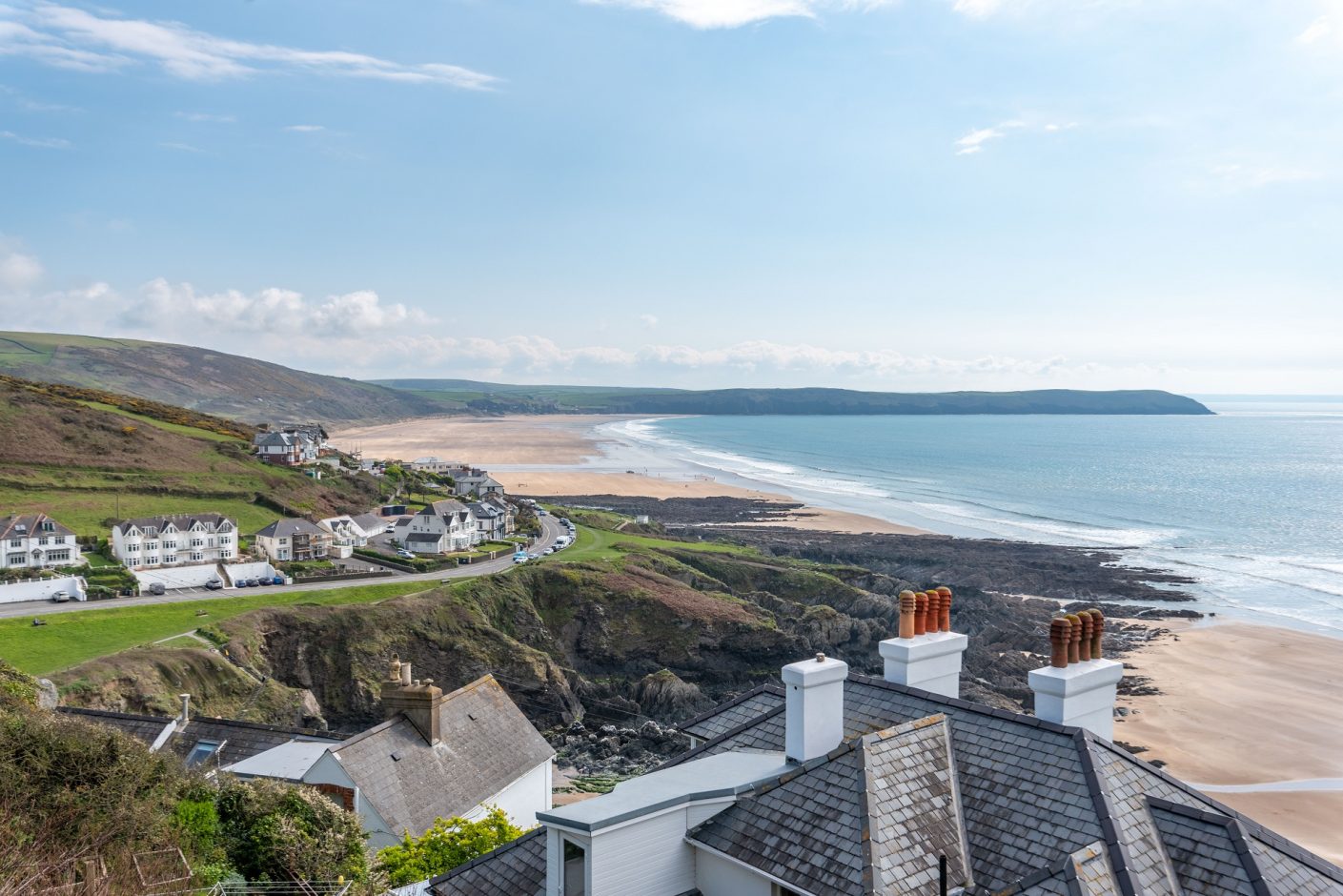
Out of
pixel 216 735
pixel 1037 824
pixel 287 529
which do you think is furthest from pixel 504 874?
pixel 287 529

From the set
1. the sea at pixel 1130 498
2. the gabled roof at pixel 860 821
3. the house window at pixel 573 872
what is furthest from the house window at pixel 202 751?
the sea at pixel 1130 498

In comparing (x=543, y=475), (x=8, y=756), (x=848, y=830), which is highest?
(x=848, y=830)

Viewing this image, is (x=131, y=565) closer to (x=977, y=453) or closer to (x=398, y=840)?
(x=398, y=840)

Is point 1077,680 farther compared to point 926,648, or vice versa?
point 926,648

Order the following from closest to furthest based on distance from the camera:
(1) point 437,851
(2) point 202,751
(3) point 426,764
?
(1) point 437,851 → (3) point 426,764 → (2) point 202,751

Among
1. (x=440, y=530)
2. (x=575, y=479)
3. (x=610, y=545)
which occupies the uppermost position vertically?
(x=440, y=530)

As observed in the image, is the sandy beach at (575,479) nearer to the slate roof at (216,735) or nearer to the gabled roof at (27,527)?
the gabled roof at (27,527)

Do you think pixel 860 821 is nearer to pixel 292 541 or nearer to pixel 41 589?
pixel 41 589

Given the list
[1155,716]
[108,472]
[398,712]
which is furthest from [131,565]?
[1155,716]
